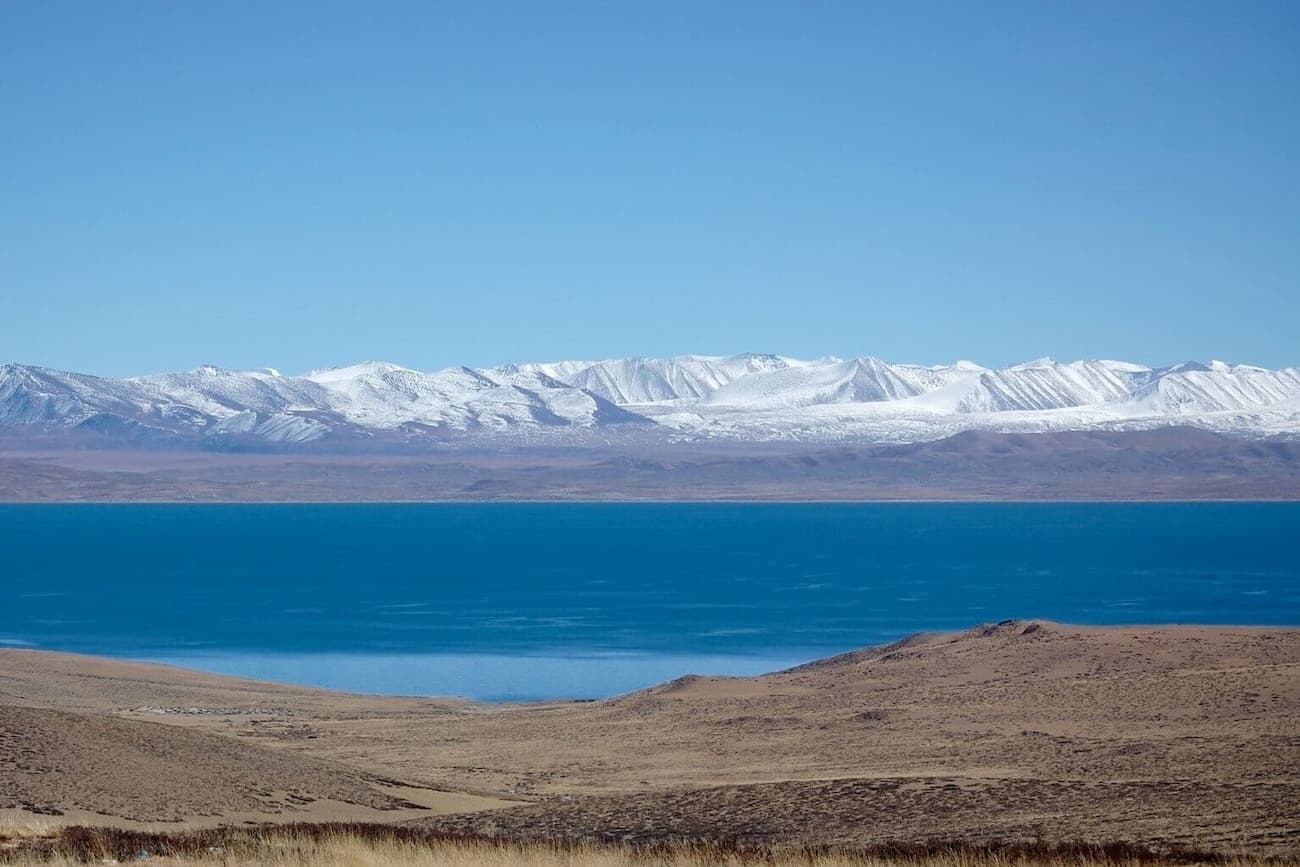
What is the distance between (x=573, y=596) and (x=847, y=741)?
63.3 metres

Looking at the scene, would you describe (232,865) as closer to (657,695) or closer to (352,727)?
(352,727)

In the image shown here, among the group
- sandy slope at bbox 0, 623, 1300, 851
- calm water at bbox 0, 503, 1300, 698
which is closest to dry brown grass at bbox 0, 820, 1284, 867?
sandy slope at bbox 0, 623, 1300, 851

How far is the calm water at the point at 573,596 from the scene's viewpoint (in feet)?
202

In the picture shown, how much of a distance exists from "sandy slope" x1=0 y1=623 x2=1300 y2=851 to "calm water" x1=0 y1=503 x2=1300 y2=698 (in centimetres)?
1152

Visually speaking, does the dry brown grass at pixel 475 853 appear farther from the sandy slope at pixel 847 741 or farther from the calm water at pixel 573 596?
the calm water at pixel 573 596

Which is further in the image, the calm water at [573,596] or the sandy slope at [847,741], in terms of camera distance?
the calm water at [573,596]

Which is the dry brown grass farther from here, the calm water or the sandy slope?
the calm water

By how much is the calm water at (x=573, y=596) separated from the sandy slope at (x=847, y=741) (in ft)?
37.8

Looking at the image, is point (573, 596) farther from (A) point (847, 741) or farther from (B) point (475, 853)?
(B) point (475, 853)

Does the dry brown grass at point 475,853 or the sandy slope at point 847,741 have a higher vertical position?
the dry brown grass at point 475,853

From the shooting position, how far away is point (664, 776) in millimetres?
27281

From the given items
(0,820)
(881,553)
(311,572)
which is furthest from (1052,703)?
(881,553)

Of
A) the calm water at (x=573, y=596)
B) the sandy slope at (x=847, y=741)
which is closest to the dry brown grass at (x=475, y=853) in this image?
the sandy slope at (x=847, y=741)

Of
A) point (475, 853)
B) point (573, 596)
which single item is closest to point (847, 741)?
point (475, 853)
